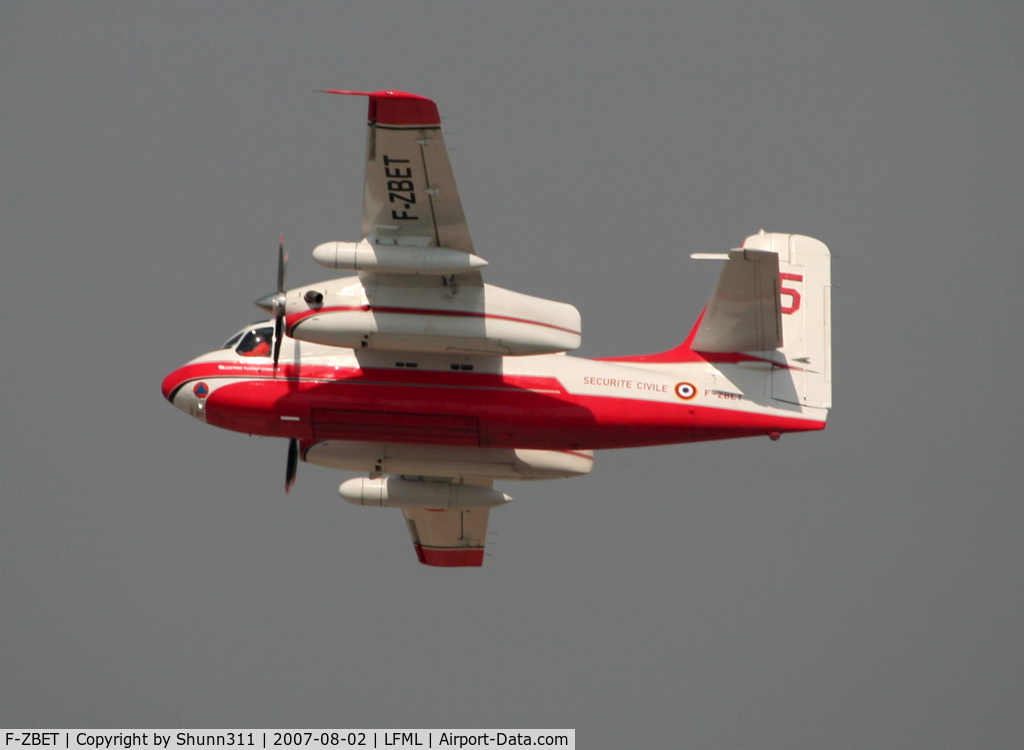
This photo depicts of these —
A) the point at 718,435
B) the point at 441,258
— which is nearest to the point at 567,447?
the point at 718,435

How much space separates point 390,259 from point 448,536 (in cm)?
1010

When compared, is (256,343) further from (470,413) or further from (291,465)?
(470,413)

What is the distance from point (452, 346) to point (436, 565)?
9.12 m

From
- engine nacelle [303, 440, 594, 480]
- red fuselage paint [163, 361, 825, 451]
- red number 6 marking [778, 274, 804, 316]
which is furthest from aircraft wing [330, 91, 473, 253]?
red number 6 marking [778, 274, 804, 316]

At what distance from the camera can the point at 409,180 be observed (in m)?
25.8

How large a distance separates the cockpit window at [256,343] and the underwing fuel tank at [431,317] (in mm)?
2283

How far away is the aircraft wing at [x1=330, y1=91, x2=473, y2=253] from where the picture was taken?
25016mm

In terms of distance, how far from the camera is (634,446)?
2873 centimetres

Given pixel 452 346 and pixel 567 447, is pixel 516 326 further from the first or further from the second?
pixel 567 447

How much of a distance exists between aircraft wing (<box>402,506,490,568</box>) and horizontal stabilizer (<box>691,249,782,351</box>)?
26.0ft

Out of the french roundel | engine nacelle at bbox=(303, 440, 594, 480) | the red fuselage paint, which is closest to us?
the red fuselage paint

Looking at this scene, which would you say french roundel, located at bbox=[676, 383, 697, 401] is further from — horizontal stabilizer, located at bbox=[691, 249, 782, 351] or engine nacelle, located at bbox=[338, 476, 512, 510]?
engine nacelle, located at bbox=[338, 476, 512, 510]

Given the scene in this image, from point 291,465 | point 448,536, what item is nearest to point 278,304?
point 291,465

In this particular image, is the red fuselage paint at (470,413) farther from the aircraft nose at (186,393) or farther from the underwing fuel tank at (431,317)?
the underwing fuel tank at (431,317)
